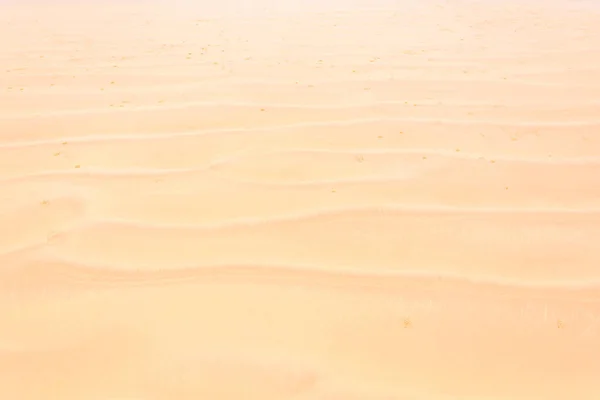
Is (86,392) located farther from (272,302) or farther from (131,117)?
(131,117)

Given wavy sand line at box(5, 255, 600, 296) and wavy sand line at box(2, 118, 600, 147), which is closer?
wavy sand line at box(5, 255, 600, 296)

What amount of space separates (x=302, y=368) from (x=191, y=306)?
1.10 feet

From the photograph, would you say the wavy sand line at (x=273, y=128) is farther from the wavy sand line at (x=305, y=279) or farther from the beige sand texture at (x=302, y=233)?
the wavy sand line at (x=305, y=279)

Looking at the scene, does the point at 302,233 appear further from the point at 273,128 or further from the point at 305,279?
the point at 273,128

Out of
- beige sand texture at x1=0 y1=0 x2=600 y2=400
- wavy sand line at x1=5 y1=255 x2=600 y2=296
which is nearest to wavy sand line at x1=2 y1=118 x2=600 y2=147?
beige sand texture at x1=0 y1=0 x2=600 y2=400

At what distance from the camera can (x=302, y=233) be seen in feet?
5.17

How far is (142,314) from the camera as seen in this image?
129 cm

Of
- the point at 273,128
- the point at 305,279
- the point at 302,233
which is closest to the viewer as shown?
the point at 305,279

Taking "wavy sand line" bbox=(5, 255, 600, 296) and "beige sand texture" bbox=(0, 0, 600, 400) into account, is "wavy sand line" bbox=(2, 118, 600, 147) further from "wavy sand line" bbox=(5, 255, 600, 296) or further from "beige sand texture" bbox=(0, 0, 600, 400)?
"wavy sand line" bbox=(5, 255, 600, 296)

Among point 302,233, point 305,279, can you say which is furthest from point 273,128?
point 305,279

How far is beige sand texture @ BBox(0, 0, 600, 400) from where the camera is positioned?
1164 mm

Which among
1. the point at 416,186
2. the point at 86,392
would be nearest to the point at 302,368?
the point at 86,392

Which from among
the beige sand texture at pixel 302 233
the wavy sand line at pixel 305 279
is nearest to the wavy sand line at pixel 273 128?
the beige sand texture at pixel 302 233

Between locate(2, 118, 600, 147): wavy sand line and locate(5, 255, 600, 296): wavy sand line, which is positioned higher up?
locate(2, 118, 600, 147): wavy sand line
